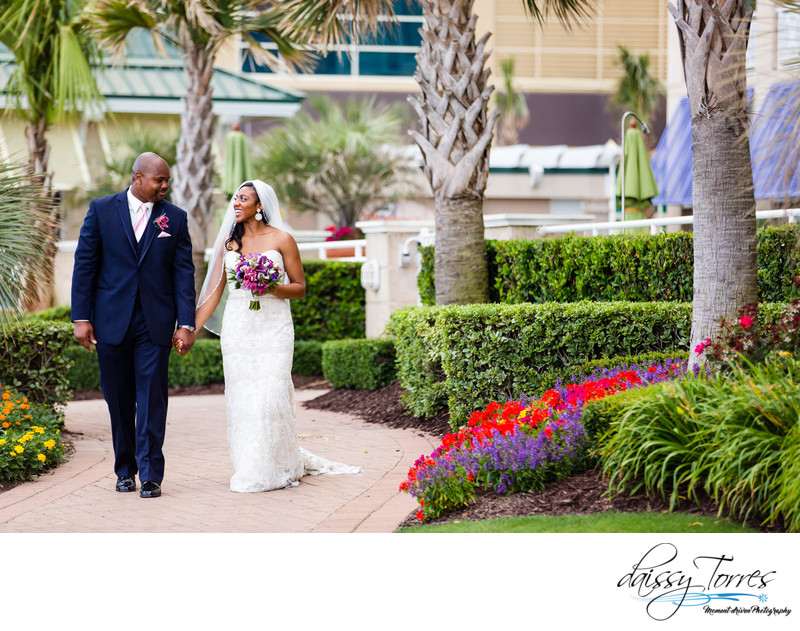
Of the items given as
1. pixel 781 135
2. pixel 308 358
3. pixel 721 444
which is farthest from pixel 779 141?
pixel 308 358

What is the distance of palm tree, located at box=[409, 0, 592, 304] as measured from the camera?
9203 mm

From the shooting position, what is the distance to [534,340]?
776cm

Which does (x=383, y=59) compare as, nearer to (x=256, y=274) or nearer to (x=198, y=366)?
(x=198, y=366)

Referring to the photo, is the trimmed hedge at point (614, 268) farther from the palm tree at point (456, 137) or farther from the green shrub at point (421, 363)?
the green shrub at point (421, 363)

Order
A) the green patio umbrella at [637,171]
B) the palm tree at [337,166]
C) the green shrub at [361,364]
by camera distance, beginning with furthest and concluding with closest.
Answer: the palm tree at [337,166], the green patio umbrella at [637,171], the green shrub at [361,364]

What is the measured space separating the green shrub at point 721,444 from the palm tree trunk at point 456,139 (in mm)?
4126

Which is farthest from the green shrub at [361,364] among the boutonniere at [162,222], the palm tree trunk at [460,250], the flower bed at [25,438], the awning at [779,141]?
the awning at [779,141]

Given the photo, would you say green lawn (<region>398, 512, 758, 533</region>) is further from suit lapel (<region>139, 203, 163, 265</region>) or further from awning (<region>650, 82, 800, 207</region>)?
suit lapel (<region>139, 203, 163, 265</region>)

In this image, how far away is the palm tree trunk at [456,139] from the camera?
30.2ft

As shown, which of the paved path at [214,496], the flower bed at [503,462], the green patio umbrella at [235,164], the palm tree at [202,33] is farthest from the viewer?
the green patio umbrella at [235,164]

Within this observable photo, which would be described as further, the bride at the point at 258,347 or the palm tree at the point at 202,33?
the palm tree at the point at 202,33

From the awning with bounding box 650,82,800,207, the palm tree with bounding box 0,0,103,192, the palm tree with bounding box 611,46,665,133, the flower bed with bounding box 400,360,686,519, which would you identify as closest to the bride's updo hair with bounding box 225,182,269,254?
the flower bed with bounding box 400,360,686,519

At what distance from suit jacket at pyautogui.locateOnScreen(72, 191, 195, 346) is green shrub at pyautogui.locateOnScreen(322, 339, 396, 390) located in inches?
180

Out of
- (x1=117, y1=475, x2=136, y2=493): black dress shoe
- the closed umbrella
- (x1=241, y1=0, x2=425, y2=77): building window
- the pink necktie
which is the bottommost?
(x1=117, y1=475, x2=136, y2=493): black dress shoe
